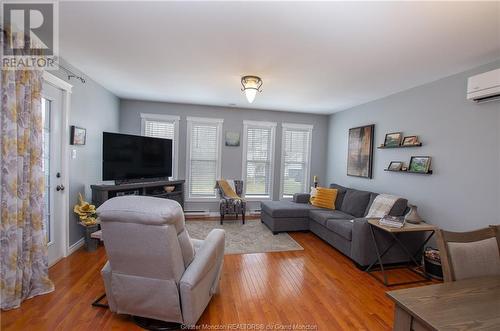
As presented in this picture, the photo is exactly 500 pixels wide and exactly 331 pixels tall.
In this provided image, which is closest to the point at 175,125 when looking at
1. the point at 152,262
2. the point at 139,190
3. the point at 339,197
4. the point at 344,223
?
the point at 139,190

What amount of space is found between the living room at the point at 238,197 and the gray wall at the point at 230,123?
5.7 inches

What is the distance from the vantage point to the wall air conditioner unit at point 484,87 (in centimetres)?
233

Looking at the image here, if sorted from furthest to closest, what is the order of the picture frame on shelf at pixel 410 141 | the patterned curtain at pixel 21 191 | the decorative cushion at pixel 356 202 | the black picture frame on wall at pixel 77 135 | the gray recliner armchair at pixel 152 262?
the decorative cushion at pixel 356 202, the picture frame on shelf at pixel 410 141, the black picture frame on wall at pixel 77 135, the patterned curtain at pixel 21 191, the gray recliner armchair at pixel 152 262

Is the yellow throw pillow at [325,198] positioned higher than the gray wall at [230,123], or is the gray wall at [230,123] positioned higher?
the gray wall at [230,123]

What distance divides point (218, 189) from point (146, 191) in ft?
4.84

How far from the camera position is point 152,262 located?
1.61 meters

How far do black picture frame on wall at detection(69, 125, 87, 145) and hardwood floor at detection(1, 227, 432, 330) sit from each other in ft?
4.91

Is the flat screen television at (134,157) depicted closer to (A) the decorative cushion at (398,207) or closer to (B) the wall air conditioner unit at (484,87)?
(A) the decorative cushion at (398,207)

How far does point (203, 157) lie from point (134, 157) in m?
1.57

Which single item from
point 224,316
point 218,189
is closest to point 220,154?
point 218,189

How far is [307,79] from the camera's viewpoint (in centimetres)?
328

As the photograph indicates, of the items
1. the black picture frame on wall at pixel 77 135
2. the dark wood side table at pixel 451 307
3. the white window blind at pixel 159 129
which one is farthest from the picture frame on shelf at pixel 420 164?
the black picture frame on wall at pixel 77 135

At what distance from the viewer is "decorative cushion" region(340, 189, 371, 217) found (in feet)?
13.0

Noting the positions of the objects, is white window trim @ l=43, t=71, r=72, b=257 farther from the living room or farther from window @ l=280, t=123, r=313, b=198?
window @ l=280, t=123, r=313, b=198
